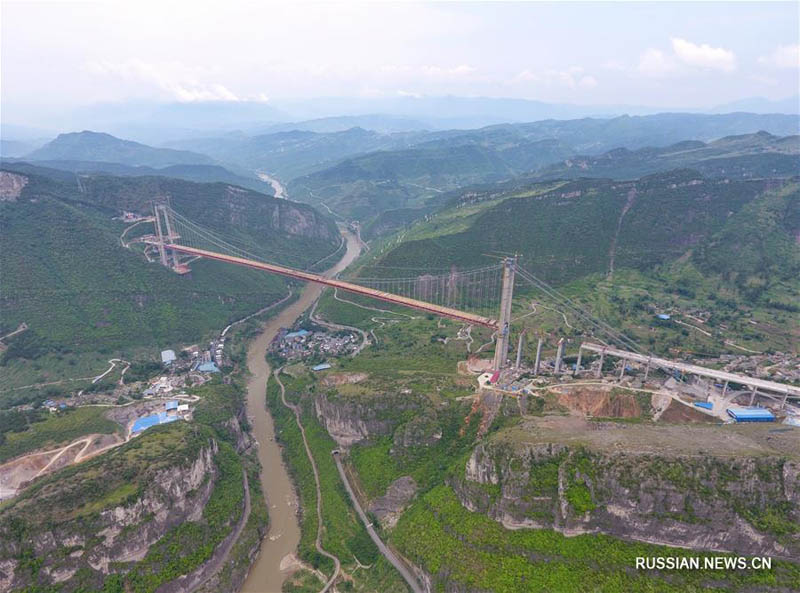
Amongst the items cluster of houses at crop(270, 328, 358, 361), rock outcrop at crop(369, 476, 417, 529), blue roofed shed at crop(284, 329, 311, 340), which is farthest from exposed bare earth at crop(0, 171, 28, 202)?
rock outcrop at crop(369, 476, 417, 529)

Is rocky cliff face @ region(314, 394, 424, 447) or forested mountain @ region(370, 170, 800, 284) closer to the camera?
rocky cliff face @ region(314, 394, 424, 447)

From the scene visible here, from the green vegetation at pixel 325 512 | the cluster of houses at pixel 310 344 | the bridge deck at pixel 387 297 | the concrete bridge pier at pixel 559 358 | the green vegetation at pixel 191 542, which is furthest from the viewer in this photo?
the cluster of houses at pixel 310 344

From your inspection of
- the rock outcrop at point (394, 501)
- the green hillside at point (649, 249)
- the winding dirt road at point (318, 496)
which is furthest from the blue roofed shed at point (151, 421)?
the green hillside at point (649, 249)

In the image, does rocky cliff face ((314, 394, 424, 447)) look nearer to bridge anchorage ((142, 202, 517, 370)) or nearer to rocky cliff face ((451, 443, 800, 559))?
bridge anchorage ((142, 202, 517, 370))

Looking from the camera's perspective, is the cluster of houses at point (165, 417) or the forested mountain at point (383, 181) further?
the forested mountain at point (383, 181)

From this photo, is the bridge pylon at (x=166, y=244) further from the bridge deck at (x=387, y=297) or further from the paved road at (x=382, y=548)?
the paved road at (x=382, y=548)

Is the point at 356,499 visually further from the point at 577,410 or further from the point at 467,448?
the point at 577,410

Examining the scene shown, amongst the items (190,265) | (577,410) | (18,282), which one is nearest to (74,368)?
(18,282)

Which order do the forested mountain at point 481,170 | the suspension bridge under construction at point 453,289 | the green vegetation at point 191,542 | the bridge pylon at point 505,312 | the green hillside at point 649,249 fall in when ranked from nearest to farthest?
the green vegetation at point 191,542 → the bridge pylon at point 505,312 → the suspension bridge under construction at point 453,289 → the green hillside at point 649,249 → the forested mountain at point 481,170
